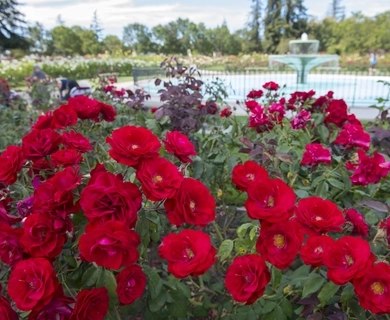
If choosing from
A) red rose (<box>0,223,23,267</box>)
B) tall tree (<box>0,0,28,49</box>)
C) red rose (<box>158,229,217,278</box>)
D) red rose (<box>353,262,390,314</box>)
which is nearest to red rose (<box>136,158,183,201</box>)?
red rose (<box>158,229,217,278</box>)

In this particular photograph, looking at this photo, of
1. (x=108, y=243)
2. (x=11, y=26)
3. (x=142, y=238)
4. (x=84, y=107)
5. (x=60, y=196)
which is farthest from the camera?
(x=11, y=26)

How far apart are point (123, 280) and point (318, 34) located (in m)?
45.7

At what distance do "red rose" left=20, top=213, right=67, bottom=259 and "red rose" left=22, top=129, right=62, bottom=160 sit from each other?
0.92 feet

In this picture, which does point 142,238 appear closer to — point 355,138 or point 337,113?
point 355,138

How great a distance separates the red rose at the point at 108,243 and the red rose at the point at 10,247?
217 millimetres

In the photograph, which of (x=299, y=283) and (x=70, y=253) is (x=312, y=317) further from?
(x=70, y=253)

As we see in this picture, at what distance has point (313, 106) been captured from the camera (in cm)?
247

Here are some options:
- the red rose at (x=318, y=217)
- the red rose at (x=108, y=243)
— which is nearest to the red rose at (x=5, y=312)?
the red rose at (x=108, y=243)

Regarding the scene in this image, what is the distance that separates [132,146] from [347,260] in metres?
0.58

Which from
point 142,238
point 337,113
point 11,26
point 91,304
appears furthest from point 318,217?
point 11,26

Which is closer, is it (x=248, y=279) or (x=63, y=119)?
(x=248, y=279)

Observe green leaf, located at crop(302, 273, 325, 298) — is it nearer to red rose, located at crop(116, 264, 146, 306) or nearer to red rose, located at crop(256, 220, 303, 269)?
red rose, located at crop(256, 220, 303, 269)

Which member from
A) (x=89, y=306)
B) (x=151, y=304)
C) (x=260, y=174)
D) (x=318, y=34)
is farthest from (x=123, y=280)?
(x=318, y=34)

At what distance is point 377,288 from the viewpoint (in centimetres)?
85
